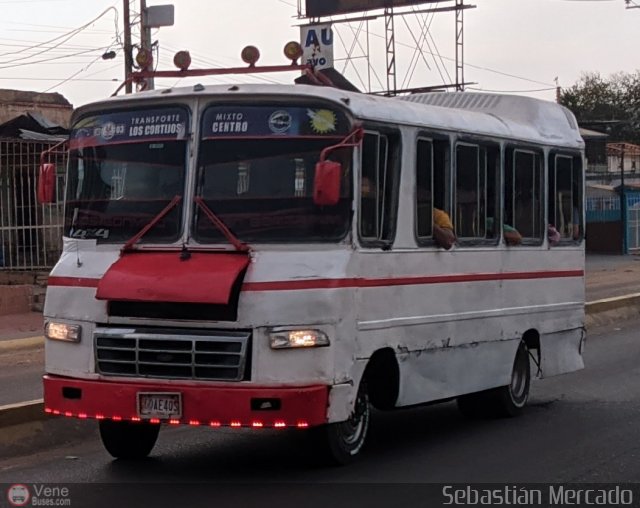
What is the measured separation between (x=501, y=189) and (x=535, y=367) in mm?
2134

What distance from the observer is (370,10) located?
33625 millimetres

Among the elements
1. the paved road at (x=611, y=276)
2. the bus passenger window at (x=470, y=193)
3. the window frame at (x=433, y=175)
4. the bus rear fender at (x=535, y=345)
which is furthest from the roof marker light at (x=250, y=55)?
the paved road at (x=611, y=276)

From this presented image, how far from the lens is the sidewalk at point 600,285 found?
1817 centimetres

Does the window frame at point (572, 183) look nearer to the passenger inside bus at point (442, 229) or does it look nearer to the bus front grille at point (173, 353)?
the passenger inside bus at point (442, 229)

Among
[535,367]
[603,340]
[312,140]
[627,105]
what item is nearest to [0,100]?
[603,340]

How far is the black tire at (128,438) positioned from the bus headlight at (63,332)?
32.7 inches

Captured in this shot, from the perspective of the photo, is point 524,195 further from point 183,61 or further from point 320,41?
point 320,41

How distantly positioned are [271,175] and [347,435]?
1949 millimetres

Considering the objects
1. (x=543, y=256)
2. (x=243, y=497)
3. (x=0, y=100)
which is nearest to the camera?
(x=243, y=497)

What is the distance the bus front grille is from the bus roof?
173 centimetres

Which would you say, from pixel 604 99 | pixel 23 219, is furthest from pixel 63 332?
pixel 604 99

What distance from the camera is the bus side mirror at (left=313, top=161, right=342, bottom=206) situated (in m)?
7.55

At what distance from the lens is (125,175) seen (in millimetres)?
8430

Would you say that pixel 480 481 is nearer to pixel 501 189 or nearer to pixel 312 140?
pixel 312 140
